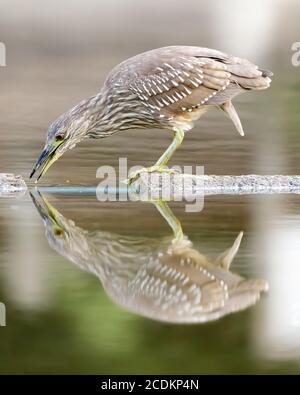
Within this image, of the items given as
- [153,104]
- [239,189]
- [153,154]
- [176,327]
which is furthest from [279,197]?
[176,327]

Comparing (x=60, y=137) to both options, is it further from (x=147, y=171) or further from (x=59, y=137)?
(x=147, y=171)

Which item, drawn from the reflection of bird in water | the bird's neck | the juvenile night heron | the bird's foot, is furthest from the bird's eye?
the reflection of bird in water

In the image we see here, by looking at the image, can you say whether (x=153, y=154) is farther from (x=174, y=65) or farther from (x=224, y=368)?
(x=224, y=368)

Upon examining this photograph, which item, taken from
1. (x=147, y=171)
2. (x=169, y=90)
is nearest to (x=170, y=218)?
(x=147, y=171)

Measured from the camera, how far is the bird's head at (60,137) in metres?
9.98

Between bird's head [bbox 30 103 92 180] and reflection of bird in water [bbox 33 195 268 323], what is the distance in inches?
85.0

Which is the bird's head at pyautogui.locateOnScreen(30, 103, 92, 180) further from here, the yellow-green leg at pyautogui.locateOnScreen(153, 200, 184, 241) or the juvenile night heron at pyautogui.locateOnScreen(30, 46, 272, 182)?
the yellow-green leg at pyautogui.locateOnScreen(153, 200, 184, 241)

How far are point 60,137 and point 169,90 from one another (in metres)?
0.97

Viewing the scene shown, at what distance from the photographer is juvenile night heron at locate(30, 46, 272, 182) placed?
10.1 m

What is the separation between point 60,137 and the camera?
33.1 ft

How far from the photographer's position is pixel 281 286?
630 centimetres

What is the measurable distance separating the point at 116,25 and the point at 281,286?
598 inches

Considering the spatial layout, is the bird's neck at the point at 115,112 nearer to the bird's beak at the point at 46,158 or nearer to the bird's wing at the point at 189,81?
the bird's wing at the point at 189,81

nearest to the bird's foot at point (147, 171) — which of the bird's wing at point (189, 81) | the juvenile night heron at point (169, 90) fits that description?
the juvenile night heron at point (169, 90)
